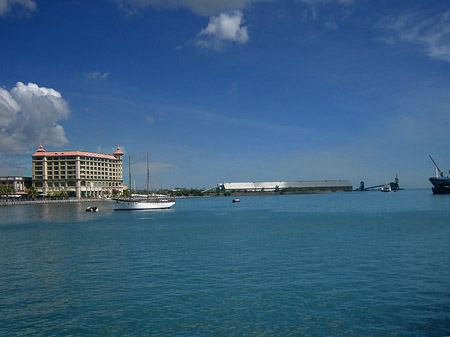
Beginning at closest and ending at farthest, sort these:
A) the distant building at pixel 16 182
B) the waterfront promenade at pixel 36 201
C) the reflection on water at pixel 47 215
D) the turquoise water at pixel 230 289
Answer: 1. the turquoise water at pixel 230 289
2. the reflection on water at pixel 47 215
3. the waterfront promenade at pixel 36 201
4. the distant building at pixel 16 182

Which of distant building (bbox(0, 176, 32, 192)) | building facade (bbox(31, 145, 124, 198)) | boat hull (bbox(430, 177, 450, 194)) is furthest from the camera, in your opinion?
building facade (bbox(31, 145, 124, 198))

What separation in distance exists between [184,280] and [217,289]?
2.70 meters

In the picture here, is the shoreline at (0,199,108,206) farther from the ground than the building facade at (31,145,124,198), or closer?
closer

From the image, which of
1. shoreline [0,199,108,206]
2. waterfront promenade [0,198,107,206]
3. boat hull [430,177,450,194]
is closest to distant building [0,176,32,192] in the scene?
waterfront promenade [0,198,107,206]

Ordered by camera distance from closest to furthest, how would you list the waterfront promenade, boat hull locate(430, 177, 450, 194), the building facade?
1. the waterfront promenade
2. boat hull locate(430, 177, 450, 194)
3. the building facade

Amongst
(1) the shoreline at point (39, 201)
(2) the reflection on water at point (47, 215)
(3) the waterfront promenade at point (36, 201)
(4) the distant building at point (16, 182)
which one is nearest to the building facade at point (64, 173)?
(4) the distant building at point (16, 182)

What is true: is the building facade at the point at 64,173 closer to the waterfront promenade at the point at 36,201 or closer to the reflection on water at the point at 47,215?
the waterfront promenade at the point at 36,201

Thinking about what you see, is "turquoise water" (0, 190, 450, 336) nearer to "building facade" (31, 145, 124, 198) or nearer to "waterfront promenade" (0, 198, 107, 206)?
"waterfront promenade" (0, 198, 107, 206)

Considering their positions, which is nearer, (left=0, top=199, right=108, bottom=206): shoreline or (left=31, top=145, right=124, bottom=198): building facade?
(left=0, top=199, right=108, bottom=206): shoreline

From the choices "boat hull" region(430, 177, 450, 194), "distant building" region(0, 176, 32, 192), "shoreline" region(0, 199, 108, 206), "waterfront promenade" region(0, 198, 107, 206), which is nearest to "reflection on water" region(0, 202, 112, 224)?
"shoreline" region(0, 199, 108, 206)

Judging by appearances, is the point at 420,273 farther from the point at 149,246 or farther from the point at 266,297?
the point at 149,246

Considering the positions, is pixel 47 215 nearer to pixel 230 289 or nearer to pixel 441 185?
pixel 230 289

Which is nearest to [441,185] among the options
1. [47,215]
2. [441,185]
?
[441,185]

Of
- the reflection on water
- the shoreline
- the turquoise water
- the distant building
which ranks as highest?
the distant building
